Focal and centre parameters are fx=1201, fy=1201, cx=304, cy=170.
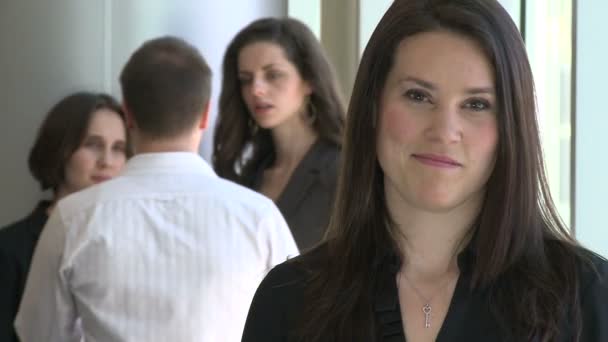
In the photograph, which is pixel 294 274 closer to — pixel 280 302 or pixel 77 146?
pixel 280 302

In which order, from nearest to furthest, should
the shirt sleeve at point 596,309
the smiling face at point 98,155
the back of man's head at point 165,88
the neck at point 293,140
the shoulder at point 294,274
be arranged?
1. the shirt sleeve at point 596,309
2. the shoulder at point 294,274
3. the back of man's head at point 165,88
4. the neck at point 293,140
5. the smiling face at point 98,155

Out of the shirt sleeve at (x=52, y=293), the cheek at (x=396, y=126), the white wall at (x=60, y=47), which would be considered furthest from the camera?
the white wall at (x=60, y=47)

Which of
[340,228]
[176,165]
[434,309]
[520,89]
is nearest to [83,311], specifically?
[176,165]

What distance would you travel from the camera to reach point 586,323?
1755 mm

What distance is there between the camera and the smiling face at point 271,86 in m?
4.02

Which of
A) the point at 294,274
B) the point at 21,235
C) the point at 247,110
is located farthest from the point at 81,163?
the point at 294,274

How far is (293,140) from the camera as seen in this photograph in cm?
404

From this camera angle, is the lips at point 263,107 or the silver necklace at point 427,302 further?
the lips at point 263,107

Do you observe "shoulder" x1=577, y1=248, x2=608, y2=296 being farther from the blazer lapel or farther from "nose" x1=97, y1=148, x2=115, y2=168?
"nose" x1=97, y1=148, x2=115, y2=168

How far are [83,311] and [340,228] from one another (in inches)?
40.2

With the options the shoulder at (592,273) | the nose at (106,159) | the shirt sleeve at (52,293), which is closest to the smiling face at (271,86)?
the nose at (106,159)

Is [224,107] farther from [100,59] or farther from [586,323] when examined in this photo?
[586,323]

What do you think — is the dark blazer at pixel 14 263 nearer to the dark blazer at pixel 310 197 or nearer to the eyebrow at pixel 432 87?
the dark blazer at pixel 310 197

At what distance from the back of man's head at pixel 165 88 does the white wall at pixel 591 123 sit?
979 millimetres
